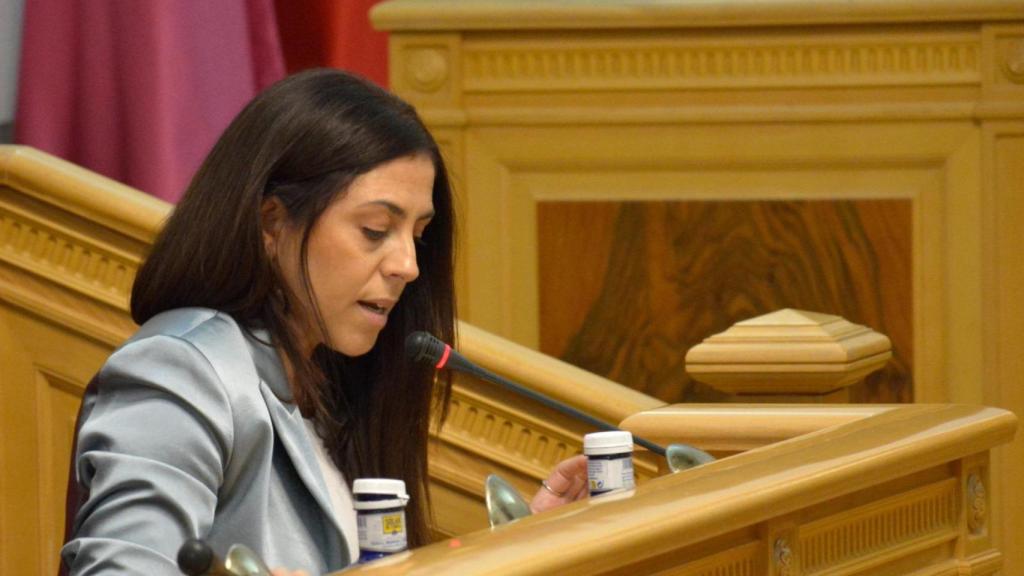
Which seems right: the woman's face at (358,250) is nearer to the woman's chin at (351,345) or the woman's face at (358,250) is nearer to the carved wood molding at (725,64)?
the woman's chin at (351,345)

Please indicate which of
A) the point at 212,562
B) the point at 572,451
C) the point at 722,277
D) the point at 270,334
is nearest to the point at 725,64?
the point at 722,277

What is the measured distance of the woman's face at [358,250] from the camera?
1905 mm

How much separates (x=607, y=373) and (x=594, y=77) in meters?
0.62

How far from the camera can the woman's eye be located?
6.31ft

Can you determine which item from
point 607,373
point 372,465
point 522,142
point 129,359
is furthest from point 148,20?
point 129,359

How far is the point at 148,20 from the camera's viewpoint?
3496 millimetres

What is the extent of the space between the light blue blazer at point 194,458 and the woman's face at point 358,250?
92 millimetres

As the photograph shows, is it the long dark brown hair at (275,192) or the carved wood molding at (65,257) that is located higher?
the long dark brown hair at (275,192)

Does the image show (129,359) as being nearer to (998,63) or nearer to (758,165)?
(758,165)

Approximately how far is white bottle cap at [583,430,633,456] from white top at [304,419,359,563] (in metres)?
0.27

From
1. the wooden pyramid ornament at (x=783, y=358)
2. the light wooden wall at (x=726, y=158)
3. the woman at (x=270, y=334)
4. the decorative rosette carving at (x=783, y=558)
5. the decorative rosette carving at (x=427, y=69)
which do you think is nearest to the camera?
the woman at (x=270, y=334)

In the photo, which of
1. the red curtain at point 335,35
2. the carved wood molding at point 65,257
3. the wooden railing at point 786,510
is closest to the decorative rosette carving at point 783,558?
the wooden railing at point 786,510

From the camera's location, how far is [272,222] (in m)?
1.92

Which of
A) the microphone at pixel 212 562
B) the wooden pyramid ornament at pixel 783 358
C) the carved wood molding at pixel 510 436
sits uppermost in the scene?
the microphone at pixel 212 562
